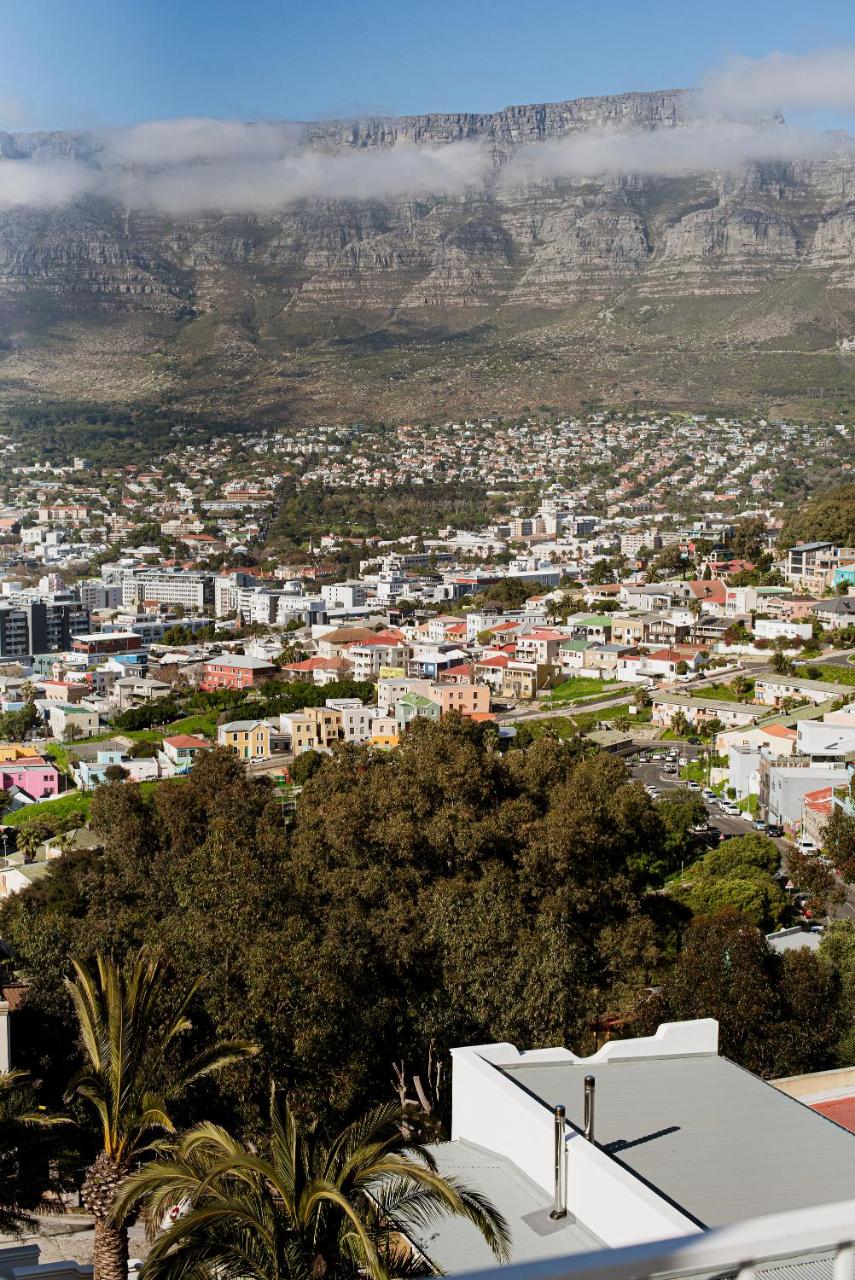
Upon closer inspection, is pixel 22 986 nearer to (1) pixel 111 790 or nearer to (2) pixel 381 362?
(1) pixel 111 790

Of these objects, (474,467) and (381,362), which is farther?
(381,362)

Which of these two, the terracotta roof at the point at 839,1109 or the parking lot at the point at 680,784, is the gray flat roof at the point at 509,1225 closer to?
the terracotta roof at the point at 839,1109

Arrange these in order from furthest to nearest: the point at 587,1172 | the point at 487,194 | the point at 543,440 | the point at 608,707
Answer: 1. the point at 487,194
2. the point at 543,440
3. the point at 608,707
4. the point at 587,1172

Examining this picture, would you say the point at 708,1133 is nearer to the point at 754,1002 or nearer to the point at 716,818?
the point at 754,1002

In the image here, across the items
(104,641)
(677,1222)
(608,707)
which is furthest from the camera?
(104,641)

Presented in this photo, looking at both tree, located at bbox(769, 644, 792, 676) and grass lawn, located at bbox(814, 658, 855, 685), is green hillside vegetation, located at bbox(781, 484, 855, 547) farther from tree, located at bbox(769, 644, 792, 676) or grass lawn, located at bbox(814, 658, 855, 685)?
grass lawn, located at bbox(814, 658, 855, 685)

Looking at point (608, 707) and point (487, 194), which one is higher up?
point (487, 194)

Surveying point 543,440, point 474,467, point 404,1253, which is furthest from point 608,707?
point 543,440

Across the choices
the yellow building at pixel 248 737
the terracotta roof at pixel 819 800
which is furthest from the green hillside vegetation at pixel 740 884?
the yellow building at pixel 248 737

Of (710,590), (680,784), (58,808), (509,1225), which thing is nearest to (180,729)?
(58,808)
